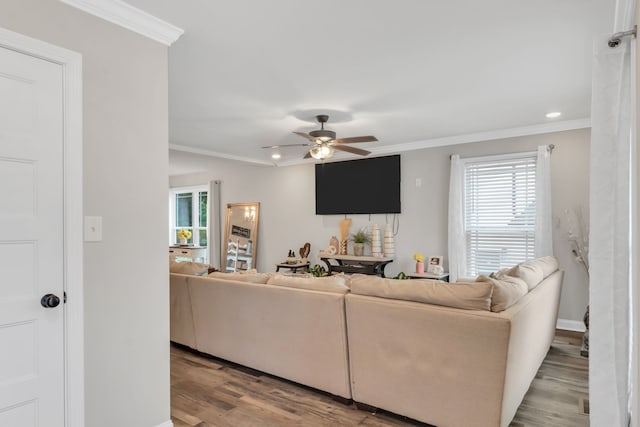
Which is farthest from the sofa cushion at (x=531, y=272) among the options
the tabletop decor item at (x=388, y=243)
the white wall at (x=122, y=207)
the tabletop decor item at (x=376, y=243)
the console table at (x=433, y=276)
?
the tabletop decor item at (x=376, y=243)

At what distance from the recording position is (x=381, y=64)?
2918mm

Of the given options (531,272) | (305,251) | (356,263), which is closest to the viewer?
(531,272)

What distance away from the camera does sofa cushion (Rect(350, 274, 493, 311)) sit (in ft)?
7.14

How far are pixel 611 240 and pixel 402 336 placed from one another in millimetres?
1219

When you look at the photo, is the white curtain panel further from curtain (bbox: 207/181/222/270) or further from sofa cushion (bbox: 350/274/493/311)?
curtain (bbox: 207/181/222/270)

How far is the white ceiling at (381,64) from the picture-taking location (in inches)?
87.1

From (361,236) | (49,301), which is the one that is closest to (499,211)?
(361,236)

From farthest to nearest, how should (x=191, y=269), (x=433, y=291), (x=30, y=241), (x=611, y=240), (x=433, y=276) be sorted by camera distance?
(x=433, y=276) → (x=191, y=269) → (x=433, y=291) → (x=30, y=241) → (x=611, y=240)

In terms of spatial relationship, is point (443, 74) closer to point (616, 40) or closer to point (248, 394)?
point (616, 40)

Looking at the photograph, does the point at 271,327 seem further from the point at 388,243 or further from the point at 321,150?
the point at 388,243

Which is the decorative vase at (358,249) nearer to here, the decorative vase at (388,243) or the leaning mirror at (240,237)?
the decorative vase at (388,243)

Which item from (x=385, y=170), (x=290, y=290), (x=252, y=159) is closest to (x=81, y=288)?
(x=290, y=290)

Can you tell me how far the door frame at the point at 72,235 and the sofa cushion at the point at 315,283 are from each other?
139cm

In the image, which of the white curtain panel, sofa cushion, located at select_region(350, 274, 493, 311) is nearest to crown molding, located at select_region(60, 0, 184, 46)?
sofa cushion, located at select_region(350, 274, 493, 311)
